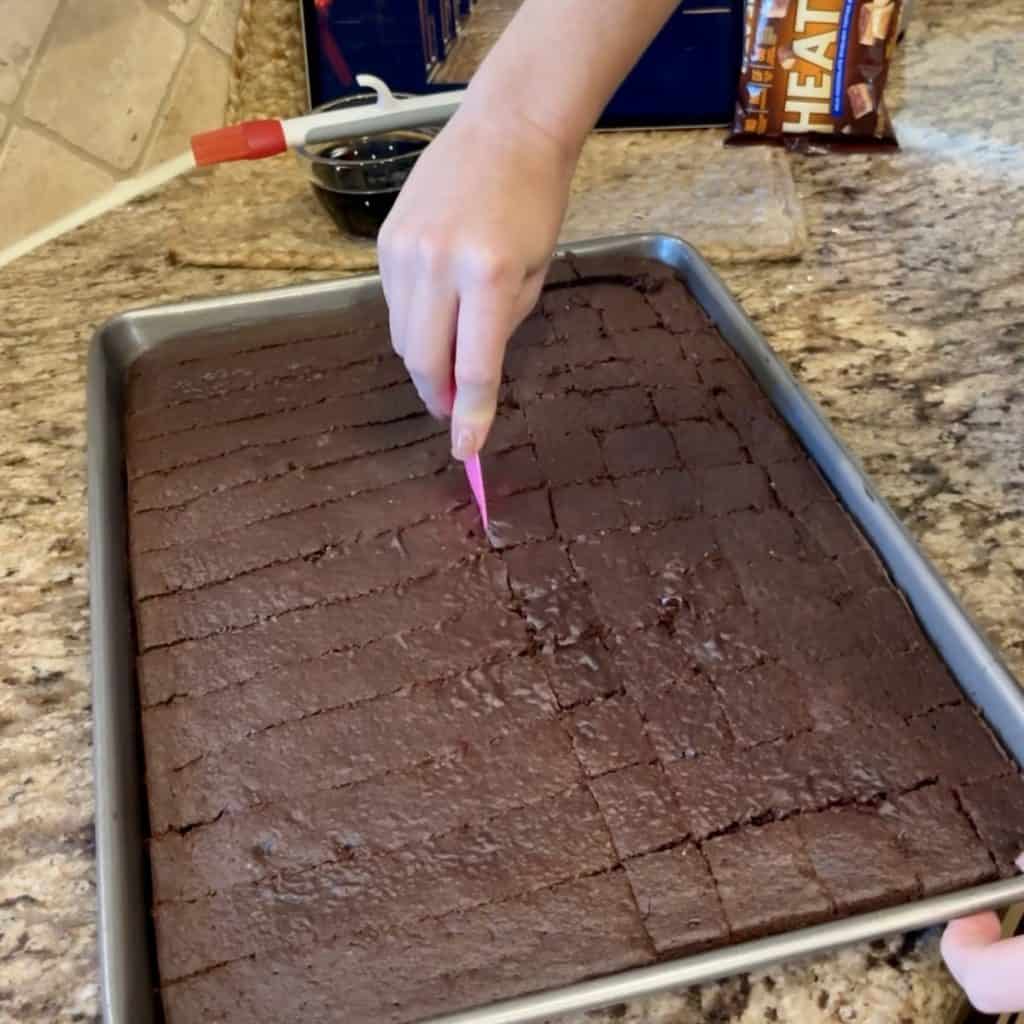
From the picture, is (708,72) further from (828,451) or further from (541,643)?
(541,643)

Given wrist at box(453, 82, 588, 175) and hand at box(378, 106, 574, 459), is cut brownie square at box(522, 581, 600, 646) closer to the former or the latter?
hand at box(378, 106, 574, 459)

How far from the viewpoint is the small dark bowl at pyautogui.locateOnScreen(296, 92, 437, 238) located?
132cm

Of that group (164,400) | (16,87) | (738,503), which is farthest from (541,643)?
(16,87)

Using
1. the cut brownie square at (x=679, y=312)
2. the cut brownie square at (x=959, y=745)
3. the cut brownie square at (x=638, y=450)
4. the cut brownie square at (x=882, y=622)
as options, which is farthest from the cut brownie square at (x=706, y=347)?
the cut brownie square at (x=959, y=745)

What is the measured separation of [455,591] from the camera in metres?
0.89

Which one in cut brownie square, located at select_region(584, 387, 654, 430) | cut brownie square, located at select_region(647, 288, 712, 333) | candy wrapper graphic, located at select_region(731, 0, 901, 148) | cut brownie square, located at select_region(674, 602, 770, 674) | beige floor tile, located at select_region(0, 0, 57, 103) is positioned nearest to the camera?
cut brownie square, located at select_region(674, 602, 770, 674)

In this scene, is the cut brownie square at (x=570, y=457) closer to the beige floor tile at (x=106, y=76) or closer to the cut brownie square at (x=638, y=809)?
the cut brownie square at (x=638, y=809)

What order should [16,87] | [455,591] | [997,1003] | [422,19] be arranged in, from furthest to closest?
[422,19] → [16,87] → [455,591] → [997,1003]

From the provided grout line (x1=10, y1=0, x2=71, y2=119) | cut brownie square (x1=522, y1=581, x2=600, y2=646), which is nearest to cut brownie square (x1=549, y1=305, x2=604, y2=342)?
cut brownie square (x1=522, y1=581, x2=600, y2=646)

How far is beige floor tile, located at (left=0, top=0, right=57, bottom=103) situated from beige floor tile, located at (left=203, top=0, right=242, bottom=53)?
0.25 metres

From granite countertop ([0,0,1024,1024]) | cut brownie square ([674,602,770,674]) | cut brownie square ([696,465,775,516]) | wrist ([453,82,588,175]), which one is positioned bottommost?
granite countertop ([0,0,1024,1024])

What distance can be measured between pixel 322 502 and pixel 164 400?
0.80 feet

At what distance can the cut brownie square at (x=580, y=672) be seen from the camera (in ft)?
2.65

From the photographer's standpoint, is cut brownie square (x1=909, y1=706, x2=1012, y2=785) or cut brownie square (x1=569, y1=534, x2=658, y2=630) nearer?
cut brownie square (x1=909, y1=706, x2=1012, y2=785)
